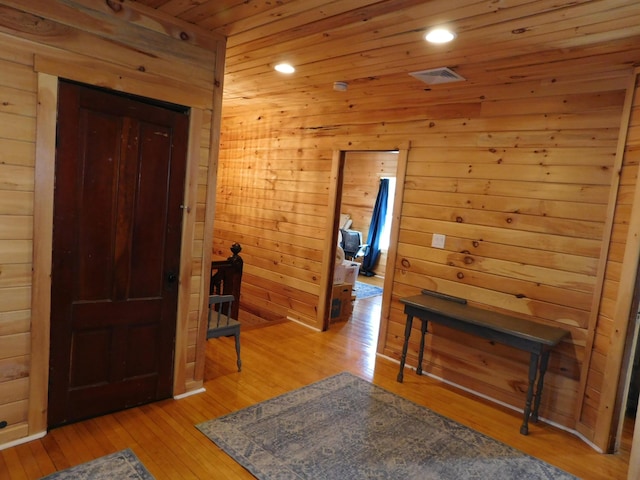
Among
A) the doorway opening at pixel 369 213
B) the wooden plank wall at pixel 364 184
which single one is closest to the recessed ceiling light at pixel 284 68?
the doorway opening at pixel 369 213

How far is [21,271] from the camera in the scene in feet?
7.09

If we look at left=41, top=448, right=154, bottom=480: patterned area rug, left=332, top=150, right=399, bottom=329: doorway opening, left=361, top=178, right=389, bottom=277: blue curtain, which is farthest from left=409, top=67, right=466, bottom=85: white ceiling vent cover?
left=361, top=178, right=389, bottom=277: blue curtain

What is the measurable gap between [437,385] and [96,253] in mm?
2811

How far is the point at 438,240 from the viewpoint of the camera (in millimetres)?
3566

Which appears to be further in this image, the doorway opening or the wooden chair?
the doorway opening

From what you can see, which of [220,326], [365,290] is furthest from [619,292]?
[365,290]

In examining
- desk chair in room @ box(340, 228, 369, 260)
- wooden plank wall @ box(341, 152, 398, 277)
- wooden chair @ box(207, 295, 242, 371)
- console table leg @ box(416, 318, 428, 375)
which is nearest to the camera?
wooden chair @ box(207, 295, 242, 371)

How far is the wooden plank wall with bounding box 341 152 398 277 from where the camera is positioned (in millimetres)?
8641

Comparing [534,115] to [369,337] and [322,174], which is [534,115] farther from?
[369,337]

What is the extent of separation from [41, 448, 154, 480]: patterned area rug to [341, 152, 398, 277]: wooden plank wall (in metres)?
6.82

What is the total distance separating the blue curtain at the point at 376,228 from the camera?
8516 millimetres

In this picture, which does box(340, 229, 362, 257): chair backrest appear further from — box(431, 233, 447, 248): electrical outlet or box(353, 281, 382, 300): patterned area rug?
box(431, 233, 447, 248): electrical outlet

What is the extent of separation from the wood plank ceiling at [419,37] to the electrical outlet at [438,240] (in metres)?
1.17

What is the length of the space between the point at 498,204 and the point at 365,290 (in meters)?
4.10
